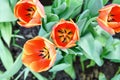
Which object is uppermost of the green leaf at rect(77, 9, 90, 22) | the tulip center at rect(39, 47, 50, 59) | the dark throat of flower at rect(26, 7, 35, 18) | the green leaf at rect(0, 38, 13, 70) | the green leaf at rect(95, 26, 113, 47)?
the dark throat of flower at rect(26, 7, 35, 18)

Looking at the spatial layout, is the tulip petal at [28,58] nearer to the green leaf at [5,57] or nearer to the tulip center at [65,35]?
the tulip center at [65,35]

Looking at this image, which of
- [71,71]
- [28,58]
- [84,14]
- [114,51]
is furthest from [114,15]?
[71,71]

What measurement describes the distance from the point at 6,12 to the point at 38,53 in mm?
298

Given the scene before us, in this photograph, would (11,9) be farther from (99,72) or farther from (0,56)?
(99,72)

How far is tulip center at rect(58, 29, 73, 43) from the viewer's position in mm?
1203

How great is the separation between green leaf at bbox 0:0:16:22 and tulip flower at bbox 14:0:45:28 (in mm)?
182

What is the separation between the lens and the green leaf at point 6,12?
1.41m

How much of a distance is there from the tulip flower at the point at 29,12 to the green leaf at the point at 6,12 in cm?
18

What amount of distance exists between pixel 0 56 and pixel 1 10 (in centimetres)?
22

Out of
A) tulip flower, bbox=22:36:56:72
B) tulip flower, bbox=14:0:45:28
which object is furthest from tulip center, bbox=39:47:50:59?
tulip flower, bbox=14:0:45:28

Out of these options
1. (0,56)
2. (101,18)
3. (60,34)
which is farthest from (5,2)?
→ (101,18)

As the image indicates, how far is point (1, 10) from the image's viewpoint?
142 cm

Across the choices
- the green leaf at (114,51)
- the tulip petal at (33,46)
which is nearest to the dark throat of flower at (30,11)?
the tulip petal at (33,46)

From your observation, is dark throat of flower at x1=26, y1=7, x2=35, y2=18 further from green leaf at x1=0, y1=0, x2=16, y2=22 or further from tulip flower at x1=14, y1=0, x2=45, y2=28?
green leaf at x1=0, y1=0, x2=16, y2=22
